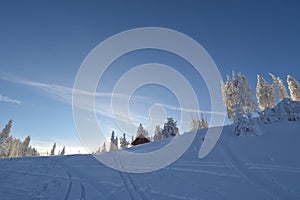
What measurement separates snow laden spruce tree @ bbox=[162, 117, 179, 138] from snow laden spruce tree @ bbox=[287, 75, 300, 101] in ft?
114

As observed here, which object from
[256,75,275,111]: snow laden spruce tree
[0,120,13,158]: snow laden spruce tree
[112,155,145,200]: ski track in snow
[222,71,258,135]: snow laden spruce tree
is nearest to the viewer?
[112,155,145,200]: ski track in snow

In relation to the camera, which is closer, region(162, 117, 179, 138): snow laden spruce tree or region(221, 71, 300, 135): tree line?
region(162, 117, 179, 138): snow laden spruce tree

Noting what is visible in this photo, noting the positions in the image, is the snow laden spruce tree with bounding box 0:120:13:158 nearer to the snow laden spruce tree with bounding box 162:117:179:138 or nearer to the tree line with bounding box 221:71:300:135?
the snow laden spruce tree with bounding box 162:117:179:138

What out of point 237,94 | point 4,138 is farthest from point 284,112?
point 4,138

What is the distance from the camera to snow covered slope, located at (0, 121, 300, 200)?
596 centimetres

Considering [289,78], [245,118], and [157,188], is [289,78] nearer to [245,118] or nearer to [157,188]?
[245,118]

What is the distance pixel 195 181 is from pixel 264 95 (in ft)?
168

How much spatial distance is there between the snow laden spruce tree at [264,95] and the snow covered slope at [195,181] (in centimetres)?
4247

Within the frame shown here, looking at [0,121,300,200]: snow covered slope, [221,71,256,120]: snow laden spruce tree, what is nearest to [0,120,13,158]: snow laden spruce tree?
[0,121,300,200]: snow covered slope

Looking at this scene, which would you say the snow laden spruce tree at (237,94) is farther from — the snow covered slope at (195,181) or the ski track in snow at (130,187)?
the ski track in snow at (130,187)

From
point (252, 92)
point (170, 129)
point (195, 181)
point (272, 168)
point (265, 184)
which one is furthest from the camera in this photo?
point (252, 92)

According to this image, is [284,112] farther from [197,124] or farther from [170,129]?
[197,124]

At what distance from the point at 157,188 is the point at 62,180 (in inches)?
187

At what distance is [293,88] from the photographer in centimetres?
4766
